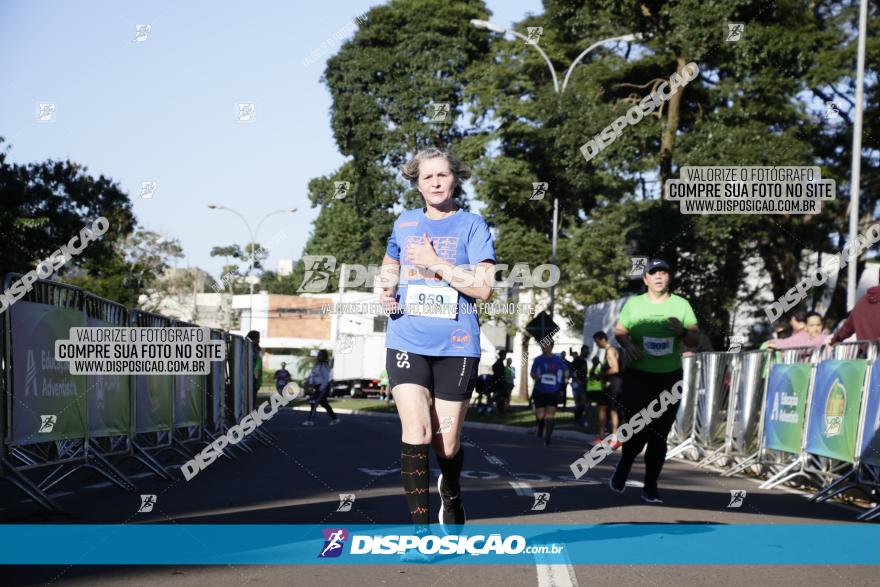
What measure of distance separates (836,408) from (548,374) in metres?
9.74

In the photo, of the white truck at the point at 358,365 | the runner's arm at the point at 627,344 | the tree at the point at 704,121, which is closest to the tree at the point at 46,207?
the tree at the point at 704,121

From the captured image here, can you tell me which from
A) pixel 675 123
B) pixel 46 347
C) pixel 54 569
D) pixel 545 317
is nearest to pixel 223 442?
pixel 46 347

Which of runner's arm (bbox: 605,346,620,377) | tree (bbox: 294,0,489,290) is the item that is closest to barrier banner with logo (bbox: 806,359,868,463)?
runner's arm (bbox: 605,346,620,377)

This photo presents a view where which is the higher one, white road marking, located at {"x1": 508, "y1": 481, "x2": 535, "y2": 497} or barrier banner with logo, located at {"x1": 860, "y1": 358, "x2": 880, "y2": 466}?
barrier banner with logo, located at {"x1": 860, "y1": 358, "x2": 880, "y2": 466}

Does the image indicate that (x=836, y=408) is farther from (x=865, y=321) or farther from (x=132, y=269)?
(x=132, y=269)

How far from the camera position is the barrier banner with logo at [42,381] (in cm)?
790

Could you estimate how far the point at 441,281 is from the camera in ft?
18.8

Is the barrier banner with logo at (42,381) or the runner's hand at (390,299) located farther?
the barrier banner with logo at (42,381)

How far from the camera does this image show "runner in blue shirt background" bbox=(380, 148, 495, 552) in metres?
5.64

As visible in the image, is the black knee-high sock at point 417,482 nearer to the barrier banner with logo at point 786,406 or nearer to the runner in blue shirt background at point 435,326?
the runner in blue shirt background at point 435,326

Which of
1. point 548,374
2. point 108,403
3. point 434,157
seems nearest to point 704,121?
point 548,374

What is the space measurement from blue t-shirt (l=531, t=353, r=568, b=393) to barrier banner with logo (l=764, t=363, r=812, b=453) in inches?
274

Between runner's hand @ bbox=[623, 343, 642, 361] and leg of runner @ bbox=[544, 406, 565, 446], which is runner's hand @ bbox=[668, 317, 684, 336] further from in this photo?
leg of runner @ bbox=[544, 406, 565, 446]

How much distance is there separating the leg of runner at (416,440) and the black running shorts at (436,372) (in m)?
0.04
